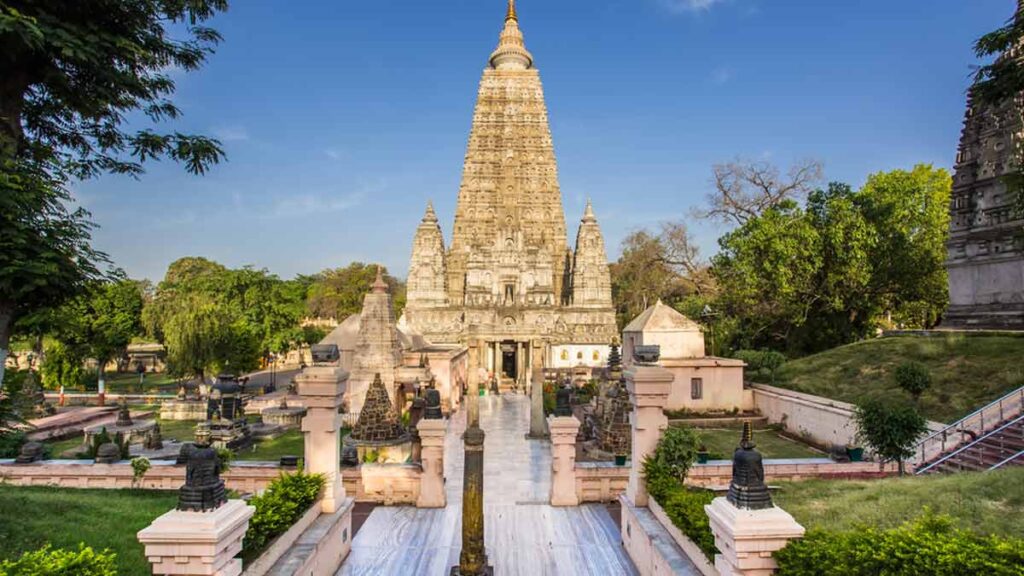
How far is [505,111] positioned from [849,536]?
163 feet

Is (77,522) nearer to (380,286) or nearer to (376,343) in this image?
(376,343)

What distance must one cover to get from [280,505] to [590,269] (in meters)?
41.4

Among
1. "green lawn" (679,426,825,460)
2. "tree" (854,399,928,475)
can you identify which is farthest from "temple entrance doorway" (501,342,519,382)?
"tree" (854,399,928,475)

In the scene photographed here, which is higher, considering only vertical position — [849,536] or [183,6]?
[183,6]

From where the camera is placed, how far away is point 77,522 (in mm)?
7438

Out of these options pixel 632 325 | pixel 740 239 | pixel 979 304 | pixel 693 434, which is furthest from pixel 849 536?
pixel 740 239

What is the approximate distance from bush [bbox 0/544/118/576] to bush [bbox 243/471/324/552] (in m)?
1.76

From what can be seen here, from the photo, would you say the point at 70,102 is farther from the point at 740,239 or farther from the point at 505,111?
the point at 505,111

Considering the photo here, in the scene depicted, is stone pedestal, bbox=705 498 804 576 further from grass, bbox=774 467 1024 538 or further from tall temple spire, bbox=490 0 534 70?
tall temple spire, bbox=490 0 534 70

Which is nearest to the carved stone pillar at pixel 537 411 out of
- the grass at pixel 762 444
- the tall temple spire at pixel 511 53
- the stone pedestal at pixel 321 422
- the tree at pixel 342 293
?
the grass at pixel 762 444

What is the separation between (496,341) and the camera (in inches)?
1531

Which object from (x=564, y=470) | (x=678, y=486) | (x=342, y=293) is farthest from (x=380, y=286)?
(x=342, y=293)

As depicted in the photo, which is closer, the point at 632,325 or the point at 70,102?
the point at 70,102

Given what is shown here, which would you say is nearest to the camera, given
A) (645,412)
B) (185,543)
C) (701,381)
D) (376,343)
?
(185,543)
